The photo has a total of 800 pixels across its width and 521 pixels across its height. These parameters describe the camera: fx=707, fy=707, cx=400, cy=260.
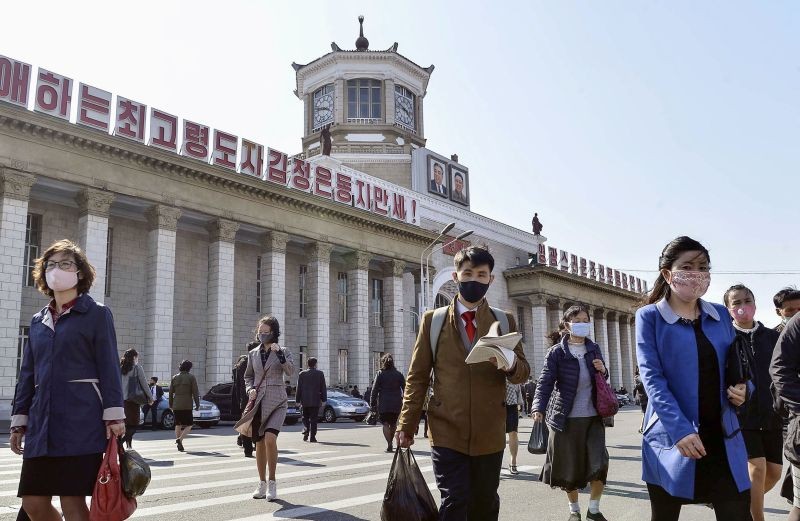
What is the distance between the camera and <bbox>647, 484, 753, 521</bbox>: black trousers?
11.3ft

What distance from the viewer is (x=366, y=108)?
176 ft

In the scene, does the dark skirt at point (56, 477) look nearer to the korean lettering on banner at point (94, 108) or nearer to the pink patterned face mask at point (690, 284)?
the pink patterned face mask at point (690, 284)

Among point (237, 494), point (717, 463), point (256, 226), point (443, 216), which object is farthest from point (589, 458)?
point (443, 216)

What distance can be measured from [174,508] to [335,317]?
102 feet

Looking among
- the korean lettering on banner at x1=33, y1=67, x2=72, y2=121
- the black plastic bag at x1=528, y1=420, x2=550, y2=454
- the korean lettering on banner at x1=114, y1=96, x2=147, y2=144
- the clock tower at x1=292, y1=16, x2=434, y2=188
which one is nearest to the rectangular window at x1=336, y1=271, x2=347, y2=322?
the clock tower at x1=292, y1=16, x2=434, y2=188

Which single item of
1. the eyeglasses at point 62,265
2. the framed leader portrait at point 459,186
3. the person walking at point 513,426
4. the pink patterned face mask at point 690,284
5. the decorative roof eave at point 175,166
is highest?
the framed leader portrait at point 459,186

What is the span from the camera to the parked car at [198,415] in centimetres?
2244

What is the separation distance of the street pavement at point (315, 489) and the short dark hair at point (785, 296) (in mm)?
2171

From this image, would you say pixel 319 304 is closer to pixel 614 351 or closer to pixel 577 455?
pixel 577 455

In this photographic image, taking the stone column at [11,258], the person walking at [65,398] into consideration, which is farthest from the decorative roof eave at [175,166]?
the person walking at [65,398]

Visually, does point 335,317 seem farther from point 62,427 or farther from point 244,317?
point 62,427

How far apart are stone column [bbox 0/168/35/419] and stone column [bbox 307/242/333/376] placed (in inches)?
527

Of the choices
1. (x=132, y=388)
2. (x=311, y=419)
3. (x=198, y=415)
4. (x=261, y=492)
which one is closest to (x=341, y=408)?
(x=198, y=415)

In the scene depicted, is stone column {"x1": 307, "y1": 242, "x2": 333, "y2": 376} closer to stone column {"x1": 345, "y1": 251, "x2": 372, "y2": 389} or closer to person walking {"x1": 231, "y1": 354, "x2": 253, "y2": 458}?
stone column {"x1": 345, "y1": 251, "x2": 372, "y2": 389}
